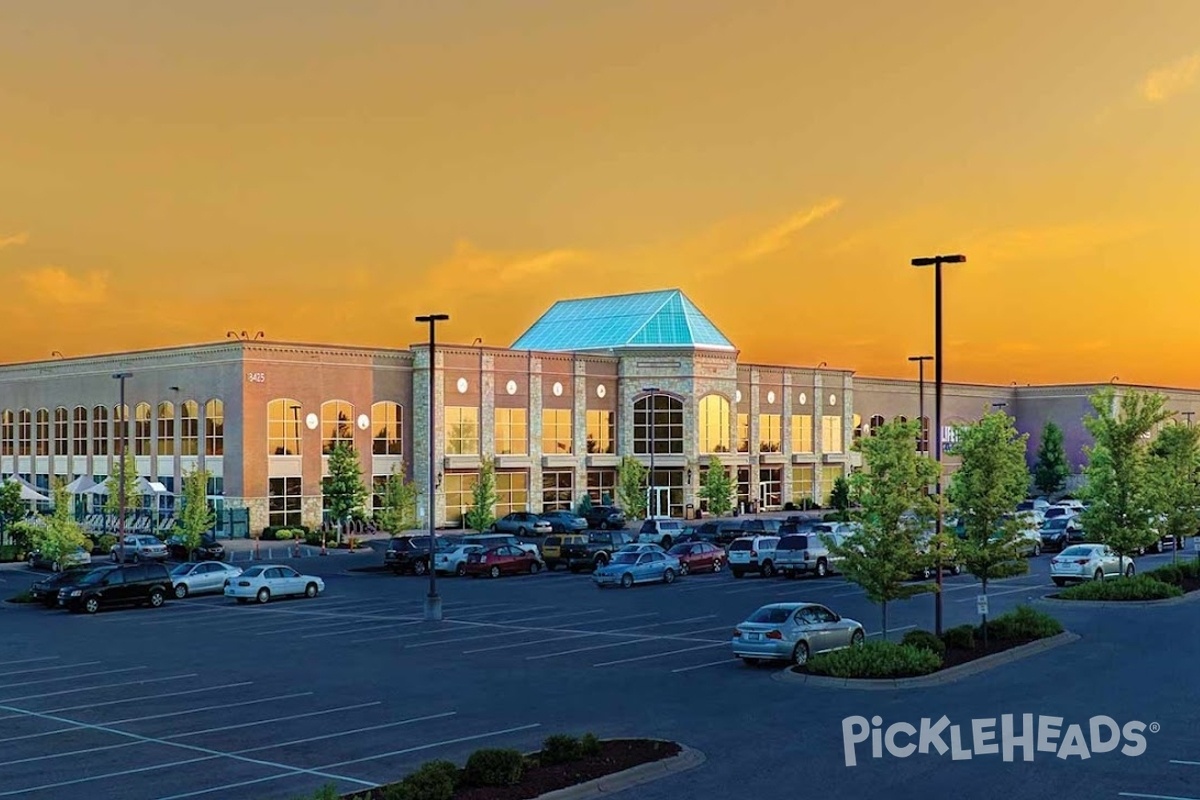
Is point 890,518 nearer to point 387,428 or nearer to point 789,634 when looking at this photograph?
point 789,634

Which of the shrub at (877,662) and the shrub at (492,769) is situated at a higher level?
the shrub at (492,769)

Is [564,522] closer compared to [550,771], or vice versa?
[550,771]

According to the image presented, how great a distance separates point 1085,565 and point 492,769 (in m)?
36.5

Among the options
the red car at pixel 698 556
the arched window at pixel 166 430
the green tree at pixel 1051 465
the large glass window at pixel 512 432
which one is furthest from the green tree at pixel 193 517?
the green tree at pixel 1051 465

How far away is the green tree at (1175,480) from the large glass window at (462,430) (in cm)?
4607

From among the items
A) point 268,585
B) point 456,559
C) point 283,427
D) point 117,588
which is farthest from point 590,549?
point 283,427

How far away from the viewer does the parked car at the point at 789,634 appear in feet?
95.0

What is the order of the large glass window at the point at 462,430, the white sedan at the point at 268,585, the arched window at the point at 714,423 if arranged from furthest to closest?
the arched window at the point at 714,423, the large glass window at the point at 462,430, the white sedan at the point at 268,585

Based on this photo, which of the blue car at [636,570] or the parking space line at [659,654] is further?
the blue car at [636,570]

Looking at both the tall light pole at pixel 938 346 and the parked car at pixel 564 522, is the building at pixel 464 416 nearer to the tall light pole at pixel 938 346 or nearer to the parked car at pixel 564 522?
the parked car at pixel 564 522

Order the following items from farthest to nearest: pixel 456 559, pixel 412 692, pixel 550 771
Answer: pixel 456 559 < pixel 412 692 < pixel 550 771

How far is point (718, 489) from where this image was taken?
92.9m

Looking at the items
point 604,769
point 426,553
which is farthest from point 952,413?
point 604,769

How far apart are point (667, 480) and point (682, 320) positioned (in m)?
13.0
